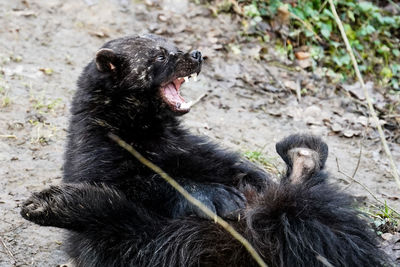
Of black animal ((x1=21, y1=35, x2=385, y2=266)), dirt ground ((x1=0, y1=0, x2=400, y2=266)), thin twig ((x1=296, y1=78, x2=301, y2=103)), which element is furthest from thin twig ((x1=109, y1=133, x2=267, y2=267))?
thin twig ((x1=296, y1=78, x2=301, y2=103))

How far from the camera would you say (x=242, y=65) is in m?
8.54

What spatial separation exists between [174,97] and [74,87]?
276 cm

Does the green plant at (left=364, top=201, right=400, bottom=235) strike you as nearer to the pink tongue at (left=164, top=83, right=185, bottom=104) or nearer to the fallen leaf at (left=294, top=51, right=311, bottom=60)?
the pink tongue at (left=164, top=83, right=185, bottom=104)

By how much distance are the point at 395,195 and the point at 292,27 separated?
374 cm

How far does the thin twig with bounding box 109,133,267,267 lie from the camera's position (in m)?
3.66

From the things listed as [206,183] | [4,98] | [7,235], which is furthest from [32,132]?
[206,183]

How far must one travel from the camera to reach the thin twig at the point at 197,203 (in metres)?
3.66

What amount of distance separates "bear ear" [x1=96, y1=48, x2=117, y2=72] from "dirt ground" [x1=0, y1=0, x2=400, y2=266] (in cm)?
147

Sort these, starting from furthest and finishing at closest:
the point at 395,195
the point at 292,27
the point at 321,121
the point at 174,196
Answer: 1. the point at 292,27
2. the point at 321,121
3. the point at 395,195
4. the point at 174,196

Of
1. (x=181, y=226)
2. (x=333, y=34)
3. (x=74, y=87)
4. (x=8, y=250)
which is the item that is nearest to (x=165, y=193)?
(x=181, y=226)

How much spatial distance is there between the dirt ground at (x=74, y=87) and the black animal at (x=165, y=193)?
37.2 inches

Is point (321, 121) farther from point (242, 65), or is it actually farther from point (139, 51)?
point (139, 51)

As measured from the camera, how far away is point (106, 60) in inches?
190

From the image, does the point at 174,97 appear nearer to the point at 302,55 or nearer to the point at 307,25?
the point at 302,55
